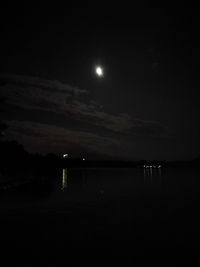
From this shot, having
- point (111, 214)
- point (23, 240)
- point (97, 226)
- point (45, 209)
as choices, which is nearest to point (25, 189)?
point (45, 209)

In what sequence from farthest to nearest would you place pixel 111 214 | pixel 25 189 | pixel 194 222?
pixel 25 189
pixel 111 214
pixel 194 222

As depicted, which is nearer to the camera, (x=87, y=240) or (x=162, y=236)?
(x=87, y=240)

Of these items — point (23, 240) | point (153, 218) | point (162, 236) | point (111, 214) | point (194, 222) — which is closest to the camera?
point (23, 240)

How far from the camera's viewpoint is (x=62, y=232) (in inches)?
981

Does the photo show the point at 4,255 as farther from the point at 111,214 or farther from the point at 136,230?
the point at 111,214

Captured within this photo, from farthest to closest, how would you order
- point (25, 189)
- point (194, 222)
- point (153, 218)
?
point (25, 189), point (153, 218), point (194, 222)

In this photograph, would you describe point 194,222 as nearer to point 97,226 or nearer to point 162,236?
point 162,236

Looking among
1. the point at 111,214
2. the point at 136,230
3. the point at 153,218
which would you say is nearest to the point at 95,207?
the point at 111,214

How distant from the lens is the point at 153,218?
32562mm

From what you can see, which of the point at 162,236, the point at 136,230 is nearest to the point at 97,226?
the point at 136,230

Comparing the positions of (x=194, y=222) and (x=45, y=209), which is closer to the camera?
(x=194, y=222)

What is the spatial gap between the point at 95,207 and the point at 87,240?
18.5m

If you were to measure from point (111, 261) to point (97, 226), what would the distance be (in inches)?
405

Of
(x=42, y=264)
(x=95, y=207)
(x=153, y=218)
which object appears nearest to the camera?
(x=42, y=264)
